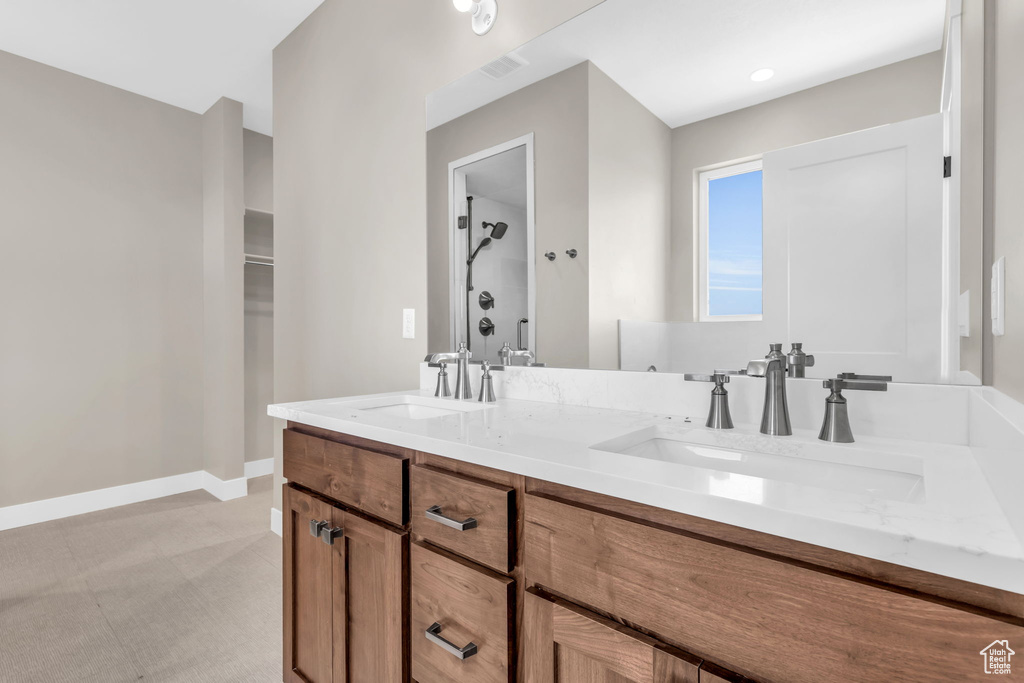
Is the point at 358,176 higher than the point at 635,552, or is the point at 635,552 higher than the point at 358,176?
the point at 358,176

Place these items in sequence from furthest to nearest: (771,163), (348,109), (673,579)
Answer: (348,109), (771,163), (673,579)

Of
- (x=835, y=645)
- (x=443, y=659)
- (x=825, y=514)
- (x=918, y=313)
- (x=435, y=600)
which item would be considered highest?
(x=918, y=313)

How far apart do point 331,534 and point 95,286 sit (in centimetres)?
309

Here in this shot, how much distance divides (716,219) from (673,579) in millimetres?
854

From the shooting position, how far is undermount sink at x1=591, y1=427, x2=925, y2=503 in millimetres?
699

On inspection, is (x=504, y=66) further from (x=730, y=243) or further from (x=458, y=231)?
(x=730, y=243)

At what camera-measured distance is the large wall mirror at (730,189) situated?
96cm

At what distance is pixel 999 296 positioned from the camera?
713 millimetres

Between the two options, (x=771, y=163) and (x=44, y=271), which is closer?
(x=771, y=163)

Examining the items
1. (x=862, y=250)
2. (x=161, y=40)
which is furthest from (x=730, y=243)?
(x=161, y=40)

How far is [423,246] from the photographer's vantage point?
197 centimetres

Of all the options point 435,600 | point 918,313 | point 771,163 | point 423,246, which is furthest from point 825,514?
point 423,246

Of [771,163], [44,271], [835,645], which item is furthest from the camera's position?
[44,271]

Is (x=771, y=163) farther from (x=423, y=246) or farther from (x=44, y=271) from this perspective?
(x=44, y=271)
